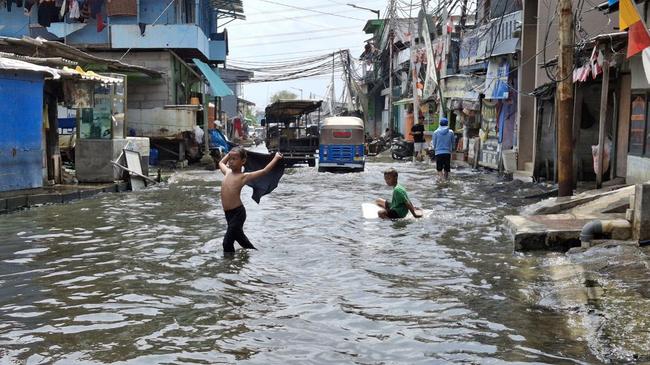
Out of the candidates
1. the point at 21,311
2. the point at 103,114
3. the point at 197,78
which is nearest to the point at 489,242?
the point at 21,311

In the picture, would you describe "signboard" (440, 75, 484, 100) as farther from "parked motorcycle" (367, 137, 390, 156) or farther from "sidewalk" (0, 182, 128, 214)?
"sidewalk" (0, 182, 128, 214)

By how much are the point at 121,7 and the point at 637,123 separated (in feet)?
83.5

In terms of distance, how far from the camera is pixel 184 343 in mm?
5668

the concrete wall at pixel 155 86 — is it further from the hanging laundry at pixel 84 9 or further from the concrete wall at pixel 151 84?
the hanging laundry at pixel 84 9

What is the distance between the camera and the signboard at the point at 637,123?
522 inches

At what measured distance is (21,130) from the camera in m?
15.0

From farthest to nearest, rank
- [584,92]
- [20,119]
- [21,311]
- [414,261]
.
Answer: [584,92] → [20,119] → [414,261] → [21,311]

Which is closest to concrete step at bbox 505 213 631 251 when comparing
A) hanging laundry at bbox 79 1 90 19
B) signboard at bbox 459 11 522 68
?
signboard at bbox 459 11 522 68

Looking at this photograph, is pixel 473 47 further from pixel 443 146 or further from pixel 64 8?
pixel 64 8

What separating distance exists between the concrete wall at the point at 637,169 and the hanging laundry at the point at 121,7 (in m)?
25.2

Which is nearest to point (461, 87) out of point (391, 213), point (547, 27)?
point (547, 27)

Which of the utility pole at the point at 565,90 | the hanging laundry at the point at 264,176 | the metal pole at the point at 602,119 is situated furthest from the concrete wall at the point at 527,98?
the hanging laundry at the point at 264,176

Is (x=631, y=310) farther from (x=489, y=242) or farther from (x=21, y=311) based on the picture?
(x=21, y=311)

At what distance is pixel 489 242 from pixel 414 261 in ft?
6.05
